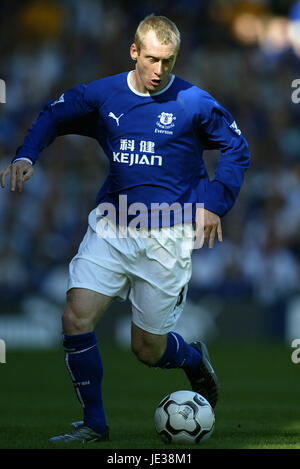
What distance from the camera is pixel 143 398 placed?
24.9 feet

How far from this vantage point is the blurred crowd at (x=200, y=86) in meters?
12.9

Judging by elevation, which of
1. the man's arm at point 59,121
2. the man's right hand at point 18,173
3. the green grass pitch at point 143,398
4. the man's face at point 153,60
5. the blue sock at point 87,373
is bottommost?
the green grass pitch at point 143,398

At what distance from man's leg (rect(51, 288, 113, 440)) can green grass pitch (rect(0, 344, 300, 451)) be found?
8.6 inches

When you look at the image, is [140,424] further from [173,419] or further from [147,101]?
[147,101]

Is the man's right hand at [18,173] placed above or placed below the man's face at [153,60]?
below

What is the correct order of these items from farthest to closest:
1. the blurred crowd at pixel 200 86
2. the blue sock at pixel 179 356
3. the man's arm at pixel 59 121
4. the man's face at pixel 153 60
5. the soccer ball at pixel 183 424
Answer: the blurred crowd at pixel 200 86, the blue sock at pixel 179 356, the man's arm at pixel 59 121, the man's face at pixel 153 60, the soccer ball at pixel 183 424

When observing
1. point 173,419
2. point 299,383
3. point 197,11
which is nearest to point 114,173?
point 173,419

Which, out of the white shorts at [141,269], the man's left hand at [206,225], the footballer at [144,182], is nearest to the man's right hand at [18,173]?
the footballer at [144,182]

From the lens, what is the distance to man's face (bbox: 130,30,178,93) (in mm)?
5012

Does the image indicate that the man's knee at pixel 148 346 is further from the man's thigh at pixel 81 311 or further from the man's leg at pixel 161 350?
the man's thigh at pixel 81 311

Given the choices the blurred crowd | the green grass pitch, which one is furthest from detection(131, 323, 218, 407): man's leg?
the blurred crowd

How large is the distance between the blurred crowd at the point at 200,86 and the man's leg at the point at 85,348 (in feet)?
23.2

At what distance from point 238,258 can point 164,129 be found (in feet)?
26.7

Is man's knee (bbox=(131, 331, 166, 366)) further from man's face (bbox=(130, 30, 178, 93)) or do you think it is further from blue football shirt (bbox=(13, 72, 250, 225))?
man's face (bbox=(130, 30, 178, 93))
